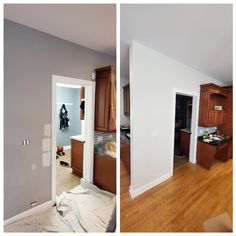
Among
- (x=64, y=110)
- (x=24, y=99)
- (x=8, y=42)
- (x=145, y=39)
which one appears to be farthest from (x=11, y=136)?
(x=64, y=110)

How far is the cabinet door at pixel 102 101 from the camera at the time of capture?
1.86 m

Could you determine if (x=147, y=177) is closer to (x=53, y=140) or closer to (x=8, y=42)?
(x=53, y=140)

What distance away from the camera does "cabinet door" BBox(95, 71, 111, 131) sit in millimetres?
1860

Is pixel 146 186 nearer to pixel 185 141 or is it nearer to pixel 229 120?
pixel 185 141

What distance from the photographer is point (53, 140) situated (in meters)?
1.73

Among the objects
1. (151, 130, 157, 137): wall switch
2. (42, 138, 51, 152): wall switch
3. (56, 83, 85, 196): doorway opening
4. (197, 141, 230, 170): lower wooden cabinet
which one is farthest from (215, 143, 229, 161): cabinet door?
(56, 83, 85, 196): doorway opening

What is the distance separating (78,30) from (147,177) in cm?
146

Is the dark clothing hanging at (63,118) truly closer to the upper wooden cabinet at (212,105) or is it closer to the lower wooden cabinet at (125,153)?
the lower wooden cabinet at (125,153)

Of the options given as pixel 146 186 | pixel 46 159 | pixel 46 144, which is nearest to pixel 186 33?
pixel 146 186

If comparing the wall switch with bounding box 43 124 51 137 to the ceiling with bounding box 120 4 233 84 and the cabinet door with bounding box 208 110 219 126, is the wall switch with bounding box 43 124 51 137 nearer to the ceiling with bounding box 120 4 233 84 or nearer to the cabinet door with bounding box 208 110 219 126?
the ceiling with bounding box 120 4 233 84

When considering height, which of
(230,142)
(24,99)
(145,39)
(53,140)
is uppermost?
(145,39)

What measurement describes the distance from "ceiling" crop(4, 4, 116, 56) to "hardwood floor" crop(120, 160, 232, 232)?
116 cm

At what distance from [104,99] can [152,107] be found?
725 millimetres

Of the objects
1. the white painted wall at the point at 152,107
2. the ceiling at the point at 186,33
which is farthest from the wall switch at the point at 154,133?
the ceiling at the point at 186,33
